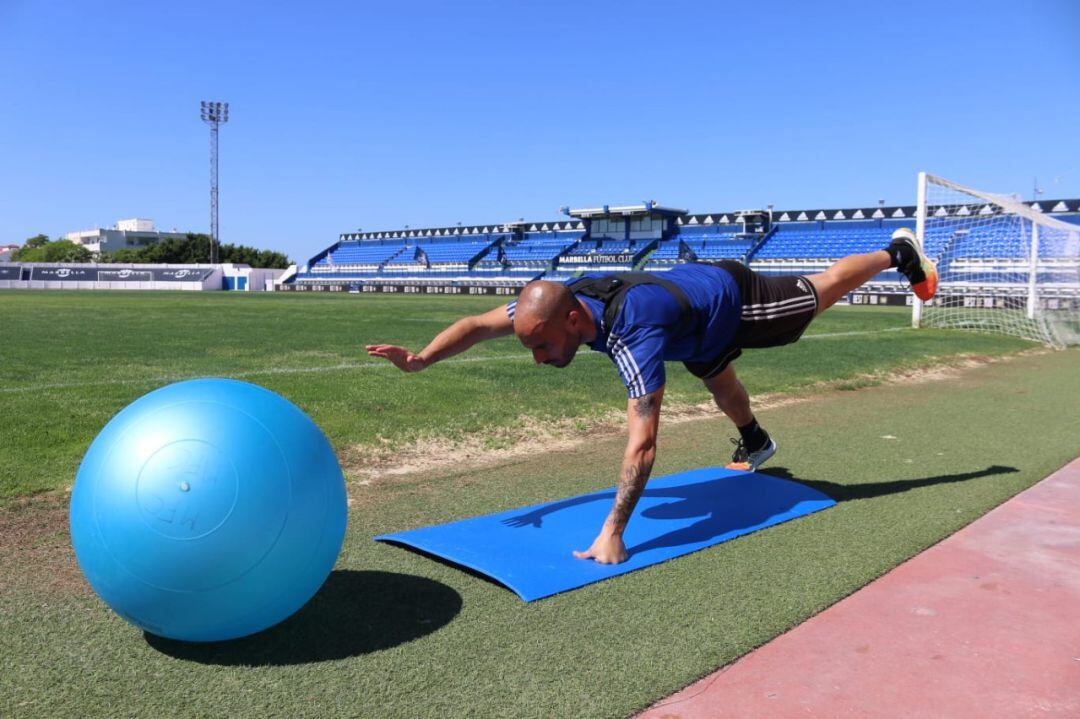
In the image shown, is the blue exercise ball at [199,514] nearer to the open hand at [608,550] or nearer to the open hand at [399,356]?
the open hand at [399,356]

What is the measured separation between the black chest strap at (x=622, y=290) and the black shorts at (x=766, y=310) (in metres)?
0.67

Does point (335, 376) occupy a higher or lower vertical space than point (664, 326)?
lower

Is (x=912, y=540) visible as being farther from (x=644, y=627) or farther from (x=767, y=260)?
(x=767, y=260)

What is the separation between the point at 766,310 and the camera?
17.0 feet

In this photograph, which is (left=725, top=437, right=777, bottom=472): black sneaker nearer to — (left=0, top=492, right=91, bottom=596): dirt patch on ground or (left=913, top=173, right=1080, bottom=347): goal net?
(left=0, top=492, right=91, bottom=596): dirt patch on ground

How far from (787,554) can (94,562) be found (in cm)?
331

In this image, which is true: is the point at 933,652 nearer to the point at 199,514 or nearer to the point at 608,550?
the point at 608,550

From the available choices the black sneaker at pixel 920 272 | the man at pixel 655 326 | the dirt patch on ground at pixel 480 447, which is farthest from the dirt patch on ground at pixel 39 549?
the black sneaker at pixel 920 272

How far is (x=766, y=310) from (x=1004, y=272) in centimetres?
2147

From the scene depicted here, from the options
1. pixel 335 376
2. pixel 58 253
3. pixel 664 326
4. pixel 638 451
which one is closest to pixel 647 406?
pixel 638 451

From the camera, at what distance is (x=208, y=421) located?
3.01 m

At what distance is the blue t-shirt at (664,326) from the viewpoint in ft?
13.4

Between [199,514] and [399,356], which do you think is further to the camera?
[399,356]

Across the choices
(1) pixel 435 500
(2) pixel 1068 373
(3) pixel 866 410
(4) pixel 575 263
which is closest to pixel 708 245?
(4) pixel 575 263
